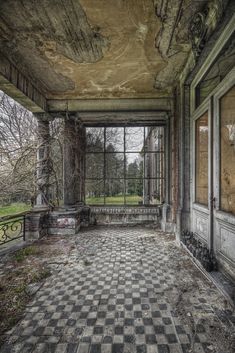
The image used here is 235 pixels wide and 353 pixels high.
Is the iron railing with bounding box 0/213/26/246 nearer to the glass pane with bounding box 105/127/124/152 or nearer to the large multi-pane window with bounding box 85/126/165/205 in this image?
the large multi-pane window with bounding box 85/126/165/205

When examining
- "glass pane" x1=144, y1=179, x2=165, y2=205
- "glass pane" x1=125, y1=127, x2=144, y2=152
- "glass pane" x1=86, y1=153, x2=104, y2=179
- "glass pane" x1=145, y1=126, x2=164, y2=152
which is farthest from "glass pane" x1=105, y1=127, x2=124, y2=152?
"glass pane" x1=144, y1=179, x2=165, y2=205

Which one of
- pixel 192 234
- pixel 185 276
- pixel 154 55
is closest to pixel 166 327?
pixel 185 276

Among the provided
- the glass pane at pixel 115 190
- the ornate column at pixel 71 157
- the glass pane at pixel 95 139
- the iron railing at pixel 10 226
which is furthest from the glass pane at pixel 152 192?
the iron railing at pixel 10 226

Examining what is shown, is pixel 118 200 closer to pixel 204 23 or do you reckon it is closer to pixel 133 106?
pixel 133 106

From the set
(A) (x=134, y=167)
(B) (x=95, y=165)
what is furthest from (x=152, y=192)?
(B) (x=95, y=165)

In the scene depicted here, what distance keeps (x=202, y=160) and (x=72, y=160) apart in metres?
3.20

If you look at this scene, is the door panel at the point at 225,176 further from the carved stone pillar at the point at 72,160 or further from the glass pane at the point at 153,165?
the carved stone pillar at the point at 72,160

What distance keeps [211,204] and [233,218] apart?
23.5 inches

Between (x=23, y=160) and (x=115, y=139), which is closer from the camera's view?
(x=23, y=160)

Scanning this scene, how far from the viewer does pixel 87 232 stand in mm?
4766

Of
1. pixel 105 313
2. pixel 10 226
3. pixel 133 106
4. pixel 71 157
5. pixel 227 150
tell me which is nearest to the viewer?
pixel 105 313

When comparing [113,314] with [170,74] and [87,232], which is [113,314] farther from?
[170,74]

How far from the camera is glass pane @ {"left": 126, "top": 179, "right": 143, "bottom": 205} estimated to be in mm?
5570

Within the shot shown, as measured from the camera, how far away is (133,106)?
462cm
